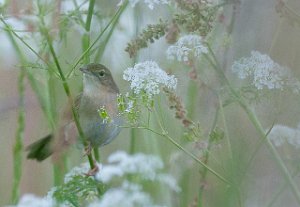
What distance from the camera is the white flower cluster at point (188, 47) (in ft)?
2.83

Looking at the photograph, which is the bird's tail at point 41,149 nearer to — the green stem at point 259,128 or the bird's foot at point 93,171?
the bird's foot at point 93,171

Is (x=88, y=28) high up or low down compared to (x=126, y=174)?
up

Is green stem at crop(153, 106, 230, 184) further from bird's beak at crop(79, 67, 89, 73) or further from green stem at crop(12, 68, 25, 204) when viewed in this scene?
green stem at crop(12, 68, 25, 204)

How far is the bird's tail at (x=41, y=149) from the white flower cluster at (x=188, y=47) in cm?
21

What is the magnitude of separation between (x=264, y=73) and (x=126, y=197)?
22cm

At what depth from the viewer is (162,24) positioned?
88 cm

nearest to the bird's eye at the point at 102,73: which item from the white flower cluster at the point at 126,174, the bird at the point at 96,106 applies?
the bird at the point at 96,106

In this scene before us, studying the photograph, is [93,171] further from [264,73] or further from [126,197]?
[264,73]

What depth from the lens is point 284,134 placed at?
85cm

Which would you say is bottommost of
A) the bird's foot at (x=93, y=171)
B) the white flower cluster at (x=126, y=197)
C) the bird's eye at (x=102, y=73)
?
the white flower cluster at (x=126, y=197)

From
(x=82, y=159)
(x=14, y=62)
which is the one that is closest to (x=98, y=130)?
(x=82, y=159)

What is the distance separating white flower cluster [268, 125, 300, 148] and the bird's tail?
28 centimetres

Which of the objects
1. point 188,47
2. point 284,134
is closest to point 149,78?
point 188,47

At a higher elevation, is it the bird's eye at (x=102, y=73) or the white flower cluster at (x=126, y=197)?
the bird's eye at (x=102, y=73)
